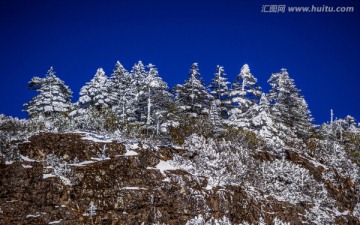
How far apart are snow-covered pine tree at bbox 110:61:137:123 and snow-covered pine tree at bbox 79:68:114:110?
1.12 m

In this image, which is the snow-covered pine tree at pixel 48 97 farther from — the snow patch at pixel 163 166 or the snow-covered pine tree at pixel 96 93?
the snow patch at pixel 163 166

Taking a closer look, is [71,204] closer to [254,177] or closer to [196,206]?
[196,206]

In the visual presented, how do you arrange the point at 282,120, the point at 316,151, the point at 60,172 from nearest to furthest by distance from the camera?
the point at 60,172 → the point at 316,151 → the point at 282,120

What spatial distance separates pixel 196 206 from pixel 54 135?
9929 mm

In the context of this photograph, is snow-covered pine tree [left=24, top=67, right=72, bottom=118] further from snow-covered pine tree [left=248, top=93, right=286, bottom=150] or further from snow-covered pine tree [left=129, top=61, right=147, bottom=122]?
snow-covered pine tree [left=248, top=93, right=286, bottom=150]

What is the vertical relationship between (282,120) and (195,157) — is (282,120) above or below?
above

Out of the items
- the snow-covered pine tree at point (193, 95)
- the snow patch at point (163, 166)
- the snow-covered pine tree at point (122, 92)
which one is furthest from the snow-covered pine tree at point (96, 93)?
the snow patch at point (163, 166)

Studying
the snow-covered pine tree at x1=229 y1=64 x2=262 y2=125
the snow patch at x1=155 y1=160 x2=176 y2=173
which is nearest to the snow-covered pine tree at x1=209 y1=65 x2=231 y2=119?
the snow-covered pine tree at x1=229 y1=64 x2=262 y2=125

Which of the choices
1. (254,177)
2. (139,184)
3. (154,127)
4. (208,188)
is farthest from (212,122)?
(139,184)

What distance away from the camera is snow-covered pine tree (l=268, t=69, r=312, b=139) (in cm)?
4066

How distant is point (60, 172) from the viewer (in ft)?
64.3

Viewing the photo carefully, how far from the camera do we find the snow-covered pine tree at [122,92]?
37031mm

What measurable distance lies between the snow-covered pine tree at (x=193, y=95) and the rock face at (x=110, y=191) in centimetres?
1438

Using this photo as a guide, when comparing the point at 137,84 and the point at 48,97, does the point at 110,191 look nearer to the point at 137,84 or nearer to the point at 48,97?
the point at 48,97
